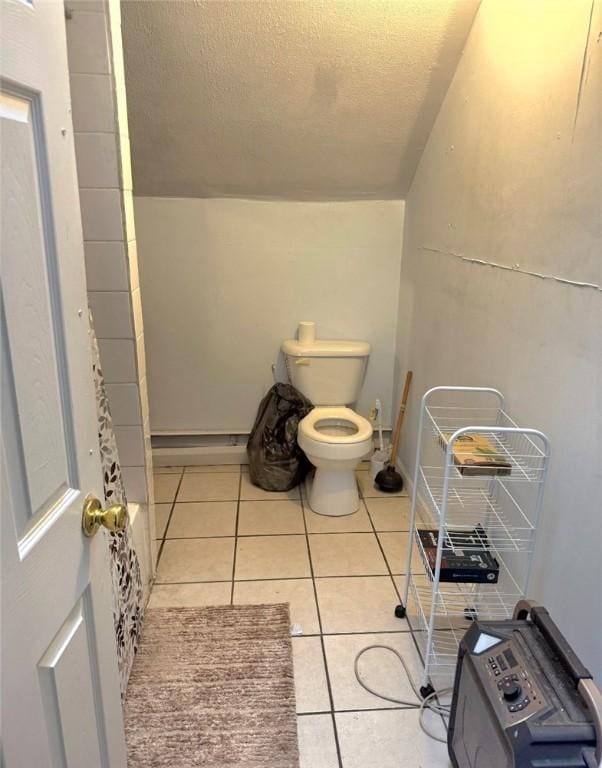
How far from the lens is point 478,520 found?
1.95 meters

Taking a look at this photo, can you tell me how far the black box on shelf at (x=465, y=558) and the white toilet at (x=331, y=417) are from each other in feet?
2.62

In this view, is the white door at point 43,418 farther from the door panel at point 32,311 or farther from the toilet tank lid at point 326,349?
the toilet tank lid at point 326,349

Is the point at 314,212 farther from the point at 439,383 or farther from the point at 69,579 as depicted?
the point at 69,579

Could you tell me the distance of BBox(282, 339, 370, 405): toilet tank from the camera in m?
2.90

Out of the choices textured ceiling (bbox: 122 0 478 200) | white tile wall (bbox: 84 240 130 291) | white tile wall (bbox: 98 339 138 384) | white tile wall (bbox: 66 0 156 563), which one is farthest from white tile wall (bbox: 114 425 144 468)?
textured ceiling (bbox: 122 0 478 200)

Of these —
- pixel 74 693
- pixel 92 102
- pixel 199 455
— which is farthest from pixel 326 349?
pixel 74 693

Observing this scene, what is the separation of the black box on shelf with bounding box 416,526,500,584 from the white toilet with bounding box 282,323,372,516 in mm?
799

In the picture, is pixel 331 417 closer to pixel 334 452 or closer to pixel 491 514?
pixel 334 452

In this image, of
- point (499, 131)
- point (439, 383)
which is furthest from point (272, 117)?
point (439, 383)

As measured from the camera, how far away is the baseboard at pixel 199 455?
319 centimetres

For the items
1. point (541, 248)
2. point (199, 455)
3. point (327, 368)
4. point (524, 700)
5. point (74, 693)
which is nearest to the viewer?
point (74, 693)

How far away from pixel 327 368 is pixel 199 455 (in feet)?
3.03

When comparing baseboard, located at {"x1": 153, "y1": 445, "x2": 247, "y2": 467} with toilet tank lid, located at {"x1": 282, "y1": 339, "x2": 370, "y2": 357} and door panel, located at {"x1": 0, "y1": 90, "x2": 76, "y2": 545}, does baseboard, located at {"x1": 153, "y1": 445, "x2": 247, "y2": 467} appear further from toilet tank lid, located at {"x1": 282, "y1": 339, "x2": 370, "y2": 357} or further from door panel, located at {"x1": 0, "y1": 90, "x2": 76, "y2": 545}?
door panel, located at {"x1": 0, "y1": 90, "x2": 76, "y2": 545}

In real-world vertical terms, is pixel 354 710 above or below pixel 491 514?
below
